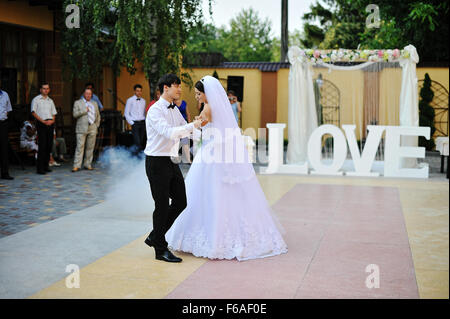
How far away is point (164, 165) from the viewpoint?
18.3ft

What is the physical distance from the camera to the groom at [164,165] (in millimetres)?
5547

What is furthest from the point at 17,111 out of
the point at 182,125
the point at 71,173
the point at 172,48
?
the point at 182,125

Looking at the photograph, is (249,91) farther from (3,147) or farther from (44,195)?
(44,195)

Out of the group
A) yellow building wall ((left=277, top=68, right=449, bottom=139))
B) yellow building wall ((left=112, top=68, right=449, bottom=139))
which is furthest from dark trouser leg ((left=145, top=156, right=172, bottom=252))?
yellow building wall ((left=277, top=68, right=449, bottom=139))

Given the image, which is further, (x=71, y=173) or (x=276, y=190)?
(x=71, y=173)

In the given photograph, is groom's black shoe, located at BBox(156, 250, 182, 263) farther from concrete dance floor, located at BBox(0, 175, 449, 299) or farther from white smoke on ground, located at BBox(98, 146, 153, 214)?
white smoke on ground, located at BBox(98, 146, 153, 214)

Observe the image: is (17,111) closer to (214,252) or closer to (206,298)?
(214,252)

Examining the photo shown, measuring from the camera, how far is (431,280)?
5156 mm

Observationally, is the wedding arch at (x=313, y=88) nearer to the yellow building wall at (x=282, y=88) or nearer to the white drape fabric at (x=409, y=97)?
the white drape fabric at (x=409, y=97)

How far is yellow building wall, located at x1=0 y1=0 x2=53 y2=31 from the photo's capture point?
1306 centimetres

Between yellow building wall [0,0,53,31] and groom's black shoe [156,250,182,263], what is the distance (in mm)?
9416

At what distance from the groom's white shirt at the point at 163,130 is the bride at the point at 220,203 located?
0.36 metres

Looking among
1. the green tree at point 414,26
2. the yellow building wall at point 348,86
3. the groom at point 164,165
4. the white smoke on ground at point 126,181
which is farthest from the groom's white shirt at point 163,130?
the yellow building wall at point 348,86
